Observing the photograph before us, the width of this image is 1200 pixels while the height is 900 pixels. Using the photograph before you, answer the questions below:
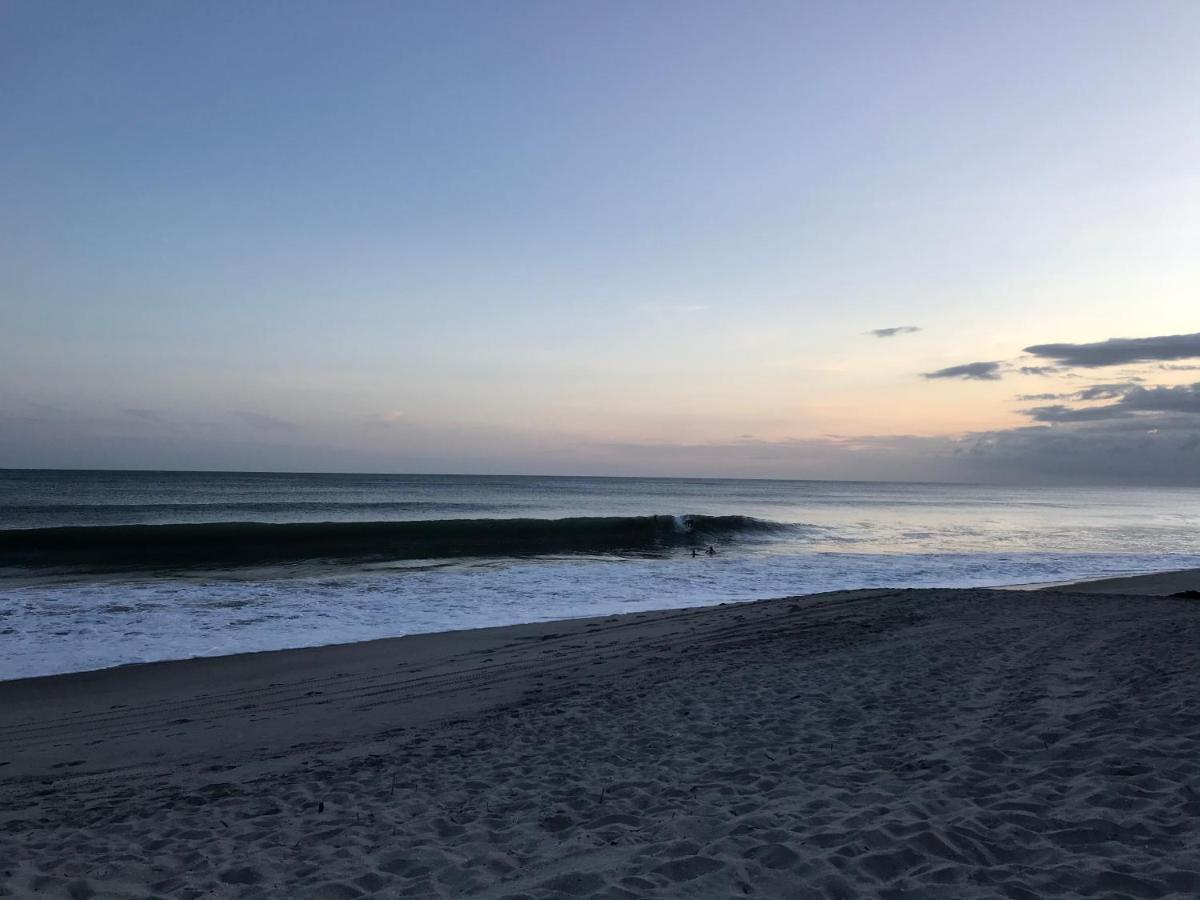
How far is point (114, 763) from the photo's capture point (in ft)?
20.3

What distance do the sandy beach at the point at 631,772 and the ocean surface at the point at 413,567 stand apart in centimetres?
250

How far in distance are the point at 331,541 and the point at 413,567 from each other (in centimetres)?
771

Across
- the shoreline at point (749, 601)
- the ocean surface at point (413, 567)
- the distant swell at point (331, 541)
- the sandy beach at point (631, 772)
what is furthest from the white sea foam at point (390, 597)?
the distant swell at point (331, 541)

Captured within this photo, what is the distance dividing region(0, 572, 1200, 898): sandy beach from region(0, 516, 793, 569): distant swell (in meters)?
13.5

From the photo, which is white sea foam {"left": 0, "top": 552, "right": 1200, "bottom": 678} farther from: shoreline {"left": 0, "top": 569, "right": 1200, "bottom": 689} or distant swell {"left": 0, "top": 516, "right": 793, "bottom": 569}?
distant swell {"left": 0, "top": 516, "right": 793, "bottom": 569}

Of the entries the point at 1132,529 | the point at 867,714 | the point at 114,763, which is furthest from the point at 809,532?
the point at 114,763

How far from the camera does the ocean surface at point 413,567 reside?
39.7 ft

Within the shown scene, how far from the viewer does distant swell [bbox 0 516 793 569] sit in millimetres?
21391

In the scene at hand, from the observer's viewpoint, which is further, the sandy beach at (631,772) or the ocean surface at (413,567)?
the ocean surface at (413,567)

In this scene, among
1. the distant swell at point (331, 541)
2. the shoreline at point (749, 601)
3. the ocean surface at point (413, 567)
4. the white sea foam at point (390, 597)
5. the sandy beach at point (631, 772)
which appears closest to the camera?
the sandy beach at point (631, 772)

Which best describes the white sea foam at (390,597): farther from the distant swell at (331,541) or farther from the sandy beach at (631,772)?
the distant swell at (331,541)

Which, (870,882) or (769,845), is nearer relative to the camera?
(870,882)

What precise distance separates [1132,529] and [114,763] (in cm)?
4493

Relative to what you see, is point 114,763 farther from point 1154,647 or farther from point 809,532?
point 809,532
